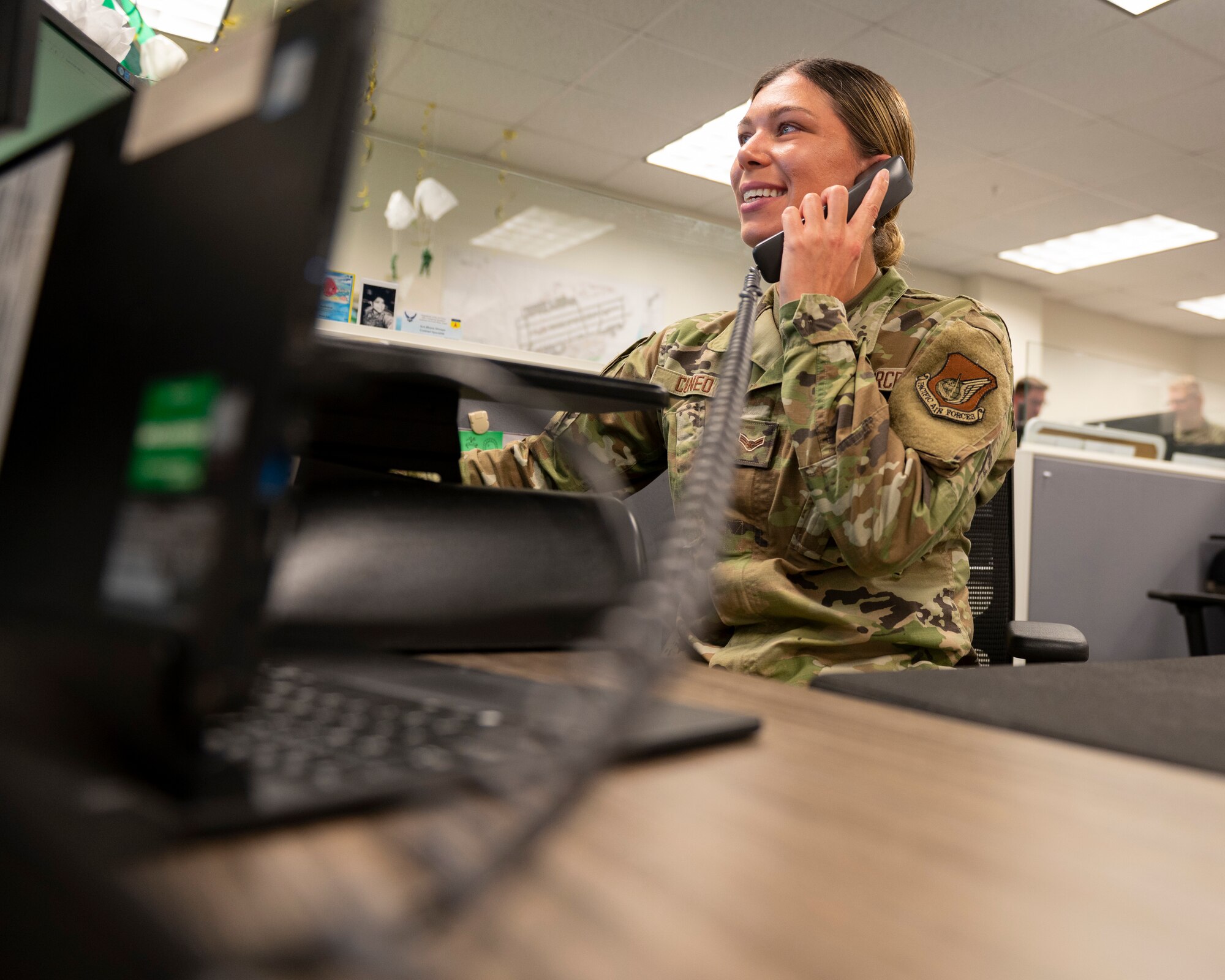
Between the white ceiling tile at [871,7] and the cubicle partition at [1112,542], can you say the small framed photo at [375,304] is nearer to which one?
the cubicle partition at [1112,542]

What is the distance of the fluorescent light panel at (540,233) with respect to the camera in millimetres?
5195

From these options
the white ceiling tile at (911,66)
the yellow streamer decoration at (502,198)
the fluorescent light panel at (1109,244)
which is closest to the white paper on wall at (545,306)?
the yellow streamer decoration at (502,198)

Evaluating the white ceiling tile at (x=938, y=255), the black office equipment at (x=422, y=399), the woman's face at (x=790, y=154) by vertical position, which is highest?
the white ceiling tile at (x=938, y=255)

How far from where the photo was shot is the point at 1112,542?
2229 millimetres

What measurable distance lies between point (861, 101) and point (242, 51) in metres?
1.11

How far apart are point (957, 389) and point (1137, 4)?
3.26 meters

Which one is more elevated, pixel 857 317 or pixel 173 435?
pixel 857 317

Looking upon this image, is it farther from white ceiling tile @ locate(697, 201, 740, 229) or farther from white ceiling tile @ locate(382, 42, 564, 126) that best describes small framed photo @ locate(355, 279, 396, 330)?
white ceiling tile @ locate(697, 201, 740, 229)

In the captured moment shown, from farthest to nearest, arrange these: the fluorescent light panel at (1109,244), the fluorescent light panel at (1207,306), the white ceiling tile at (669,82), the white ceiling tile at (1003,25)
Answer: the fluorescent light panel at (1207,306), the fluorescent light panel at (1109,244), the white ceiling tile at (669,82), the white ceiling tile at (1003,25)

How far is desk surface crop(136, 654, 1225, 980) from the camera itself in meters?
0.17

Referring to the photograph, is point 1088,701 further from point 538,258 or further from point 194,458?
point 538,258

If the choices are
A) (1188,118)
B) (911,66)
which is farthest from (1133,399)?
(911,66)

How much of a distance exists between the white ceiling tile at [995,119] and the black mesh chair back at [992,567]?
3.06 meters

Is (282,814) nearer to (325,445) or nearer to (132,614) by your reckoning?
(132,614)
